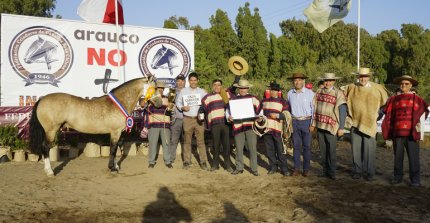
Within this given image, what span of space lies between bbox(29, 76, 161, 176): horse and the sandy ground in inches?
25.2

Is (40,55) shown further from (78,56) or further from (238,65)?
(238,65)

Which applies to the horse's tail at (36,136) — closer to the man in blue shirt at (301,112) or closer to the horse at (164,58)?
the man in blue shirt at (301,112)

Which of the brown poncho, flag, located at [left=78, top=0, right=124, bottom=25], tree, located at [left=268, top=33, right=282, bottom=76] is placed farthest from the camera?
tree, located at [left=268, top=33, right=282, bottom=76]

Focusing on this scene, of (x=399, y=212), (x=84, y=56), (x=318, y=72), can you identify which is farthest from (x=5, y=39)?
(x=318, y=72)

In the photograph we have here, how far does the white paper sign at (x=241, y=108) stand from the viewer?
7188 mm

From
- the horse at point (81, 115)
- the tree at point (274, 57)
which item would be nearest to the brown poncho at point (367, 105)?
the horse at point (81, 115)

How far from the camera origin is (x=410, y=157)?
6.44 m

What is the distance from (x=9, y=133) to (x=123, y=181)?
4029mm

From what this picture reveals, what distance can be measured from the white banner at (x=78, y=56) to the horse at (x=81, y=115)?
10.3ft

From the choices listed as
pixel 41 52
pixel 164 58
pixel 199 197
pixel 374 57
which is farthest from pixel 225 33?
pixel 199 197

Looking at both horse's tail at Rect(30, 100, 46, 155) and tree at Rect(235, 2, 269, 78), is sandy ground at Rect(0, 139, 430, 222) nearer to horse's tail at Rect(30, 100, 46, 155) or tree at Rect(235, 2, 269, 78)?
horse's tail at Rect(30, 100, 46, 155)

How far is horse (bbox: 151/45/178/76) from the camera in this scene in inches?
481

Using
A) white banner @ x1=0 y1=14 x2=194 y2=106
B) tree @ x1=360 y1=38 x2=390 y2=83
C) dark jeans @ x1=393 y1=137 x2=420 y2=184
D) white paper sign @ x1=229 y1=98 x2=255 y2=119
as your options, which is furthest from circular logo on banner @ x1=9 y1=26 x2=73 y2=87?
tree @ x1=360 y1=38 x2=390 y2=83

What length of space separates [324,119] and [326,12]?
5766 millimetres
